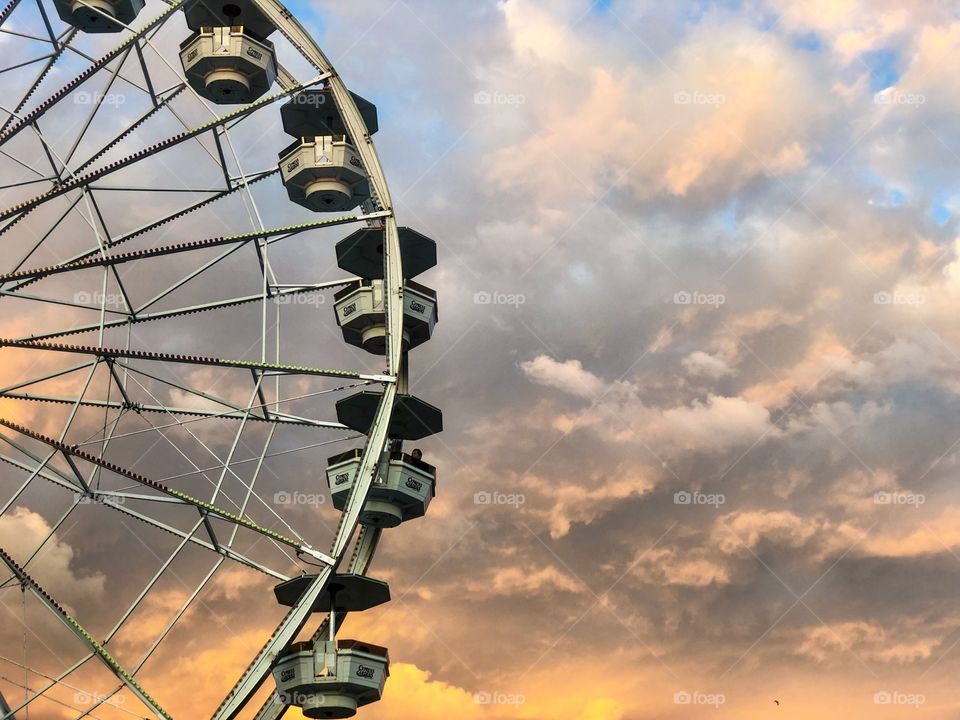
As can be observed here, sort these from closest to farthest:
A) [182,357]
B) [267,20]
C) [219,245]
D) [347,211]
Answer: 1. [182,357]
2. [219,245]
3. [267,20]
4. [347,211]

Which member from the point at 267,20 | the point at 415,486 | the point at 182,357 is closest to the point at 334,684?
the point at 415,486

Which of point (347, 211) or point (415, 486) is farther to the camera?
point (347, 211)

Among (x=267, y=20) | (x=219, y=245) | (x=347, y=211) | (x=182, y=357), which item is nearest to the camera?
(x=182, y=357)

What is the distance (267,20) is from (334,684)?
64.2ft

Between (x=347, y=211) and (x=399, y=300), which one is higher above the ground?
(x=347, y=211)

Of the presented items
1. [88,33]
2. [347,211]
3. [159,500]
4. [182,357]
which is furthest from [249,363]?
[88,33]

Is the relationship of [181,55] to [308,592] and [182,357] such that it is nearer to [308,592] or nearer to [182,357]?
[182,357]

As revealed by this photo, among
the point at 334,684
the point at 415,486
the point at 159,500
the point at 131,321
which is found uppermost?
the point at 131,321

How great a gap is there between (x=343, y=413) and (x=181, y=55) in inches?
484

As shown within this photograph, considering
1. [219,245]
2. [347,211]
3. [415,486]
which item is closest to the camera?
[219,245]

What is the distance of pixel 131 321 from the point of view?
3750 cm

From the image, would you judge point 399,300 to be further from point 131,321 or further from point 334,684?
point 334,684

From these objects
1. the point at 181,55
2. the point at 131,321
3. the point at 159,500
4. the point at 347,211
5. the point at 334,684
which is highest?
the point at 181,55

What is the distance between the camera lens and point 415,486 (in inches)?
1515
